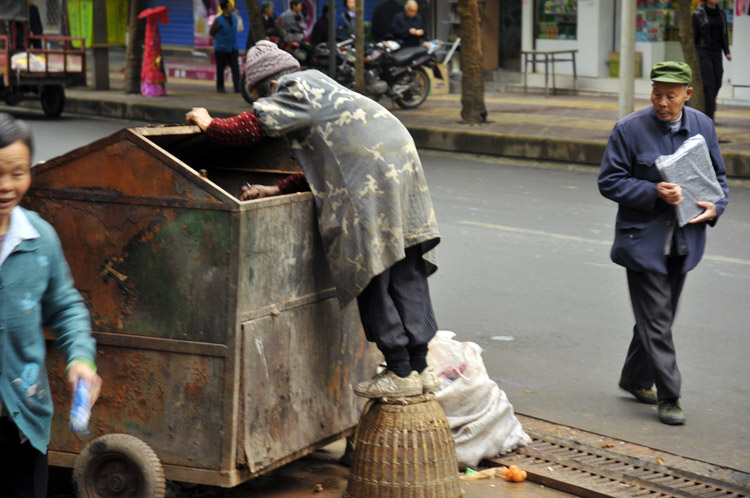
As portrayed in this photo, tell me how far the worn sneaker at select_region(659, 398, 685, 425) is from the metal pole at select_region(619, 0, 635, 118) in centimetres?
907

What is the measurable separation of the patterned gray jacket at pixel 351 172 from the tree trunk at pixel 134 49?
1685 centimetres

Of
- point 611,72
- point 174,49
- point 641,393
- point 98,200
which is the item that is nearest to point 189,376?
point 98,200

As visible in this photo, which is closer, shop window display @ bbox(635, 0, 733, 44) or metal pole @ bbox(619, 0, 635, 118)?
metal pole @ bbox(619, 0, 635, 118)

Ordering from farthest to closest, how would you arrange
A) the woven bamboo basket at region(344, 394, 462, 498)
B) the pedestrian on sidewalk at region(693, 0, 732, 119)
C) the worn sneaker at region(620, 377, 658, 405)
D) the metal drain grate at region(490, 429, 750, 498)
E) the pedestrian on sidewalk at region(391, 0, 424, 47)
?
the pedestrian on sidewalk at region(391, 0, 424, 47) < the pedestrian on sidewalk at region(693, 0, 732, 119) < the worn sneaker at region(620, 377, 658, 405) < the metal drain grate at region(490, 429, 750, 498) < the woven bamboo basket at region(344, 394, 462, 498)

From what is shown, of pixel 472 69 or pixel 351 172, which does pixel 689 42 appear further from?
pixel 351 172

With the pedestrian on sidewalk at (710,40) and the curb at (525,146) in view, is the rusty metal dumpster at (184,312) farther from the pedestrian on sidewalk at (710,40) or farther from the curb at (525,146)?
the pedestrian on sidewalk at (710,40)

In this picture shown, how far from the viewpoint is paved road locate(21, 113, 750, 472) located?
16.1 ft

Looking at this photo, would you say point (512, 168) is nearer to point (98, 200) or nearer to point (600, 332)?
point (600, 332)

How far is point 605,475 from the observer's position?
4.16m

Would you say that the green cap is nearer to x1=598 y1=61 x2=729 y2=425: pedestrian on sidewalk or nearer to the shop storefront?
x1=598 y1=61 x2=729 y2=425: pedestrian on sidewalk

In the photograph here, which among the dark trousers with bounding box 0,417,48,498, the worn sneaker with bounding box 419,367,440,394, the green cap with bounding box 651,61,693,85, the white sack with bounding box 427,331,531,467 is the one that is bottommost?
the white sack with bounding box 427,331,531,467

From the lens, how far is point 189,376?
12.1 ft

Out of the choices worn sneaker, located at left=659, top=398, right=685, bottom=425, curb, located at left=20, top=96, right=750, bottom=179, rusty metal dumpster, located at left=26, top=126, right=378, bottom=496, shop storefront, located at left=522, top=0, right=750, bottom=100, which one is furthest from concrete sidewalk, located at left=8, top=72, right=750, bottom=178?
rusty metal dumpster, located at left=26, top=126, right=378, bottom=496

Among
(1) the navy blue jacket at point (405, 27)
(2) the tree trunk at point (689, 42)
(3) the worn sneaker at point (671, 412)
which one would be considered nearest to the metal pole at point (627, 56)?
(2) the tree trunk at point (689, 42)
